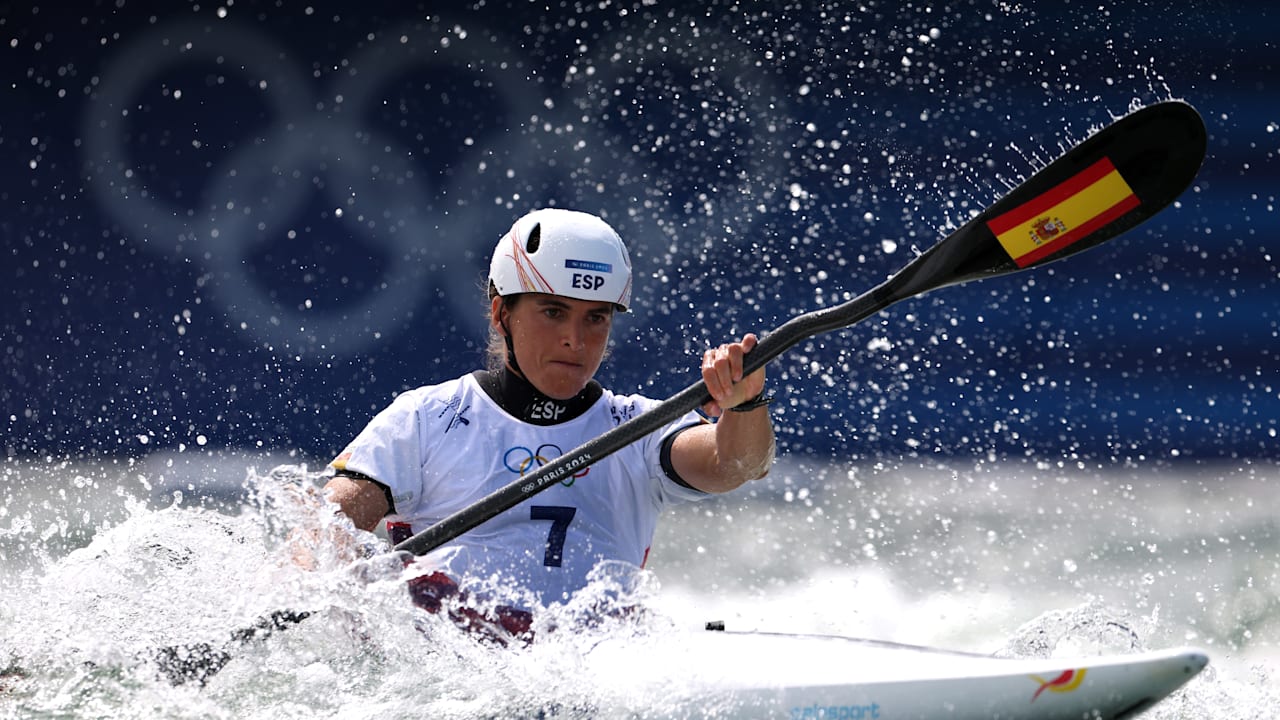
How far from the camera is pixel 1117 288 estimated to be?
17.7 ft

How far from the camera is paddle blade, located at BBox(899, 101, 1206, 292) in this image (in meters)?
2.78

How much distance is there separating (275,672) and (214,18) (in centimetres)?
414

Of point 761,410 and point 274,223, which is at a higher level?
point 274,223

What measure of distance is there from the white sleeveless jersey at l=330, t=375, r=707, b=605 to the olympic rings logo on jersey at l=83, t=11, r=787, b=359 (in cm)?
245

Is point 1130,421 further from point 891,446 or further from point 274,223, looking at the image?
point 274,223

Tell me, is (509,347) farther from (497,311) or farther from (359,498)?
(359,498)

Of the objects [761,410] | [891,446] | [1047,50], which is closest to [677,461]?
[761,410]

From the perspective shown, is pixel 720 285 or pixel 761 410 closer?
pixel 761 410

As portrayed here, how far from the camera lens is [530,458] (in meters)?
3.21

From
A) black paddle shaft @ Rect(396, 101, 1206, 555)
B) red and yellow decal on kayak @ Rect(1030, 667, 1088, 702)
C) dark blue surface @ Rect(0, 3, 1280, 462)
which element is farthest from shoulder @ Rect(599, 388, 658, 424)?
dark blue surface @ Rect(0, 3, 1280, 462)

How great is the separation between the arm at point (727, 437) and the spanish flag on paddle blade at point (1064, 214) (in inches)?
25.2

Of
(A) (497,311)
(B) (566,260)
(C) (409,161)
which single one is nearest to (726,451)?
(B) (566,260)

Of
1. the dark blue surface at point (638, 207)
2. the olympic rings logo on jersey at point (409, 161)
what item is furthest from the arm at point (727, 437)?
the olympic rings logo on jersey at point (409, 161)

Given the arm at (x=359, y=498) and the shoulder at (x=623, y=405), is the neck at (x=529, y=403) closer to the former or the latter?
the shoulder at (x=623, y=405)
